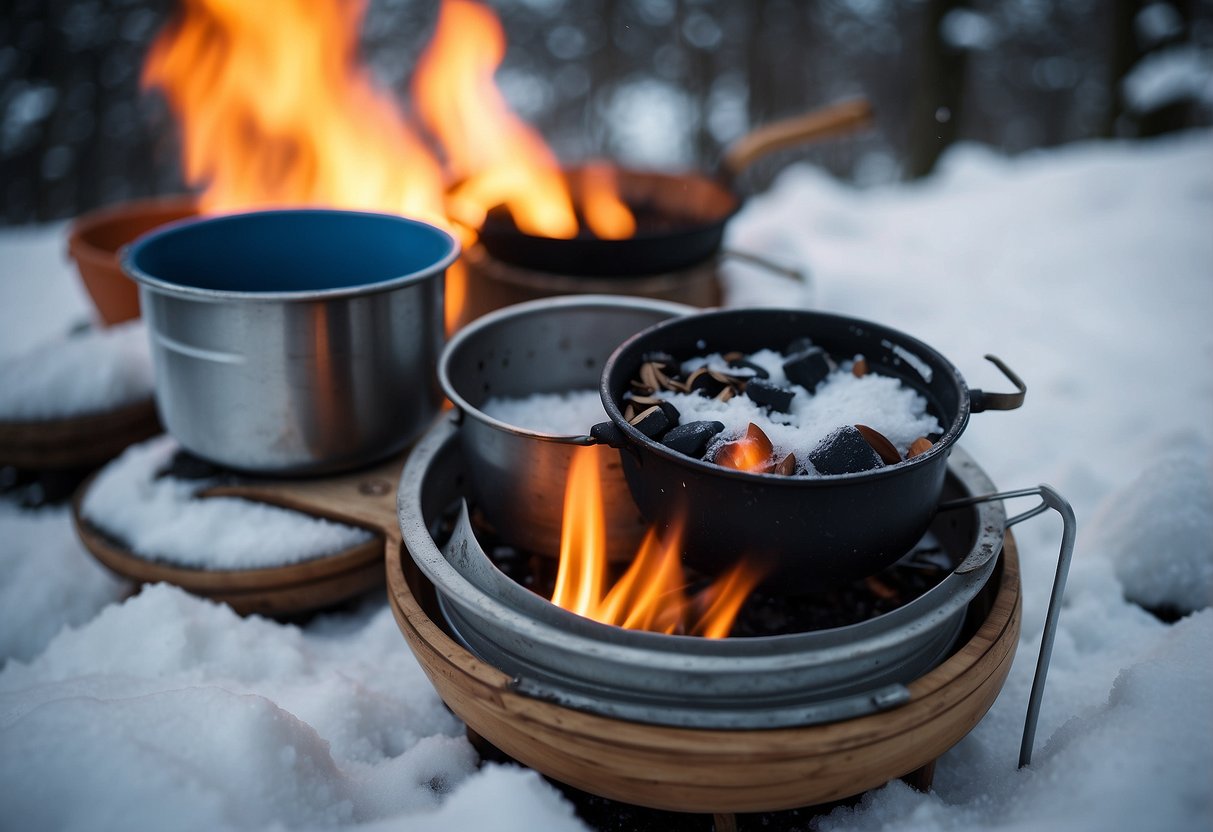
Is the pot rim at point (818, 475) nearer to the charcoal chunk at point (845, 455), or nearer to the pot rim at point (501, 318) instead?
the charcoal chunk at point (845, 455)

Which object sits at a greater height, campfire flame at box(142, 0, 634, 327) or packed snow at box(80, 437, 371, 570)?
campfire flame at box(142, 0, 634, 327)

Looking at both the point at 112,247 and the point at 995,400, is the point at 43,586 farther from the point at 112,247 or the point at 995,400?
the point at 995,400

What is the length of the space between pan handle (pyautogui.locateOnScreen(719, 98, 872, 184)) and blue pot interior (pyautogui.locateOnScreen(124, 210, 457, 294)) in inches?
52.6

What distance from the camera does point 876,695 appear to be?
128cm

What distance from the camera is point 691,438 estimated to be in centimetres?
137

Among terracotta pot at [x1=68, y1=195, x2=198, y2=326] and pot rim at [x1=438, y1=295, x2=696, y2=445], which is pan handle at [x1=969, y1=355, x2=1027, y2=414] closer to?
pot rim at [x1=438, y1=295, x2=696, y2=445]

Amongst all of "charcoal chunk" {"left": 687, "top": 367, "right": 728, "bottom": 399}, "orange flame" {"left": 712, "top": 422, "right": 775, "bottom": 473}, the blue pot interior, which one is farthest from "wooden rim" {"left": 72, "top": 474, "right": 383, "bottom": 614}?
"orange flame" {"left": 712, "top": 422, "right": 775, "bottom": 473}

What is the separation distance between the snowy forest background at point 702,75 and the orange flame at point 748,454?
205 inches

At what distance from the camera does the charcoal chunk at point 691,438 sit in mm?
1365

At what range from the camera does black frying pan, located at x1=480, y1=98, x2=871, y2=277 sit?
248 cm

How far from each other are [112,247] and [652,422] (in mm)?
2800

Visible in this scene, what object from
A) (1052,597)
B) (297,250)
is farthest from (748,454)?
(297,250)

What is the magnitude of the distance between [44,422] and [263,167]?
1558mm

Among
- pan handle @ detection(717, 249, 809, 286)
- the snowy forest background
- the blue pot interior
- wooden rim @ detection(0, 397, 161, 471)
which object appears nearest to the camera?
the blue pot interior
